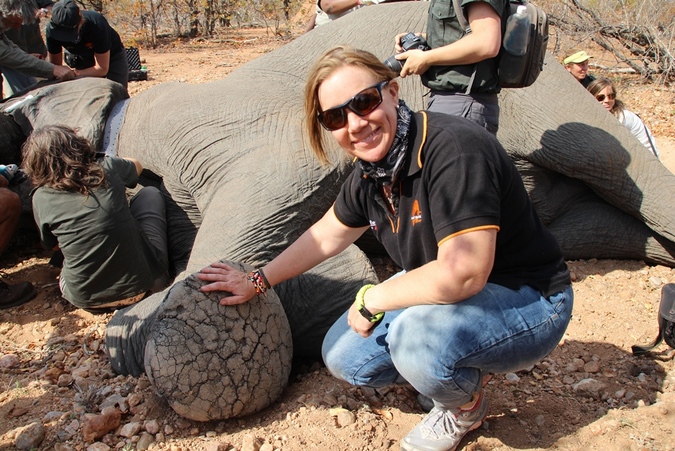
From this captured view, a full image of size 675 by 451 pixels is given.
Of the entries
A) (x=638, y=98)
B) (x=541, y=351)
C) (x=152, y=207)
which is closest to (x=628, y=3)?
(x=638, y=98)

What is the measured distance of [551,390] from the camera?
9.62 ft

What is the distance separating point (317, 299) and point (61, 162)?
1621mm

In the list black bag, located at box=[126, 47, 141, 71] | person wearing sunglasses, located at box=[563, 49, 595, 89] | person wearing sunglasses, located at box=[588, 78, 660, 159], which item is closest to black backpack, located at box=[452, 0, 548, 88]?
person wearing sunglasses, located at box=[588, 78, 660, 159]

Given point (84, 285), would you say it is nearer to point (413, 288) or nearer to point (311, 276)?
point (311, 276)

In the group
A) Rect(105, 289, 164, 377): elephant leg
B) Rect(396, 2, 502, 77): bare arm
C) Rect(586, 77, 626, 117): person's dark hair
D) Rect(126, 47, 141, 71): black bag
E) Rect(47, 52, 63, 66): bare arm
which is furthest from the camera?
Rect(126, 47, 141, 71): black bag

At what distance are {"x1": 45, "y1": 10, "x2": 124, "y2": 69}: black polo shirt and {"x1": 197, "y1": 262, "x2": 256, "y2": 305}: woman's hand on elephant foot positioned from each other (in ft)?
13.0

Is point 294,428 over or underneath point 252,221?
underneath

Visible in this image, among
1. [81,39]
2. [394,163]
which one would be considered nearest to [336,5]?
[81,39]

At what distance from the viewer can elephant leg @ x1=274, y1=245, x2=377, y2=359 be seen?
3338 mm

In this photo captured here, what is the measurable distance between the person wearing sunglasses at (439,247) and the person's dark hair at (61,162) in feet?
5.96

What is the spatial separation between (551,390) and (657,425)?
1.66 ft

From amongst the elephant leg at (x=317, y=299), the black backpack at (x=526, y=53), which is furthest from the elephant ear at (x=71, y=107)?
the black backpack at (x=526, y=53)

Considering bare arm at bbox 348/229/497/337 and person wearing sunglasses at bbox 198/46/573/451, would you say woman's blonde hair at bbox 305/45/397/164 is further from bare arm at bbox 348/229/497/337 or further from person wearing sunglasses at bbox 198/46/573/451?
bare arm at bbox 348/229/497/337

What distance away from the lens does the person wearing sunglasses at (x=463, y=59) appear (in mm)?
2883
